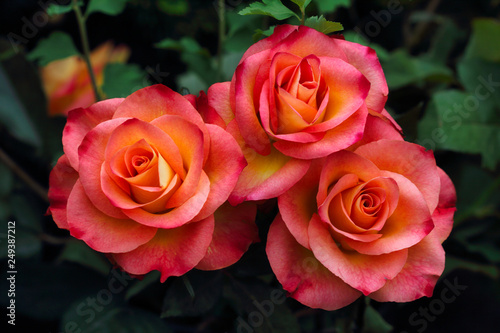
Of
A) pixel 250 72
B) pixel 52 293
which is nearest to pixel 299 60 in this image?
pixel 250 72

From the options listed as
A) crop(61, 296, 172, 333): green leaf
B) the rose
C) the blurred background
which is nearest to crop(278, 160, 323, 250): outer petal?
the rose

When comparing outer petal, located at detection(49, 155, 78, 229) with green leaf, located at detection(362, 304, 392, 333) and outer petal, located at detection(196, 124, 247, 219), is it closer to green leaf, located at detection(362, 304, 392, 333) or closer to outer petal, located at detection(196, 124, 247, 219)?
outer petal, located at detection(196, 124, 247, 219)

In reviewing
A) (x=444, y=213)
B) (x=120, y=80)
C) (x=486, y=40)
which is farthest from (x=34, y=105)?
(x=486, y=40)

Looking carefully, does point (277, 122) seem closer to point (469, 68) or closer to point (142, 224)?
point (142, 224)

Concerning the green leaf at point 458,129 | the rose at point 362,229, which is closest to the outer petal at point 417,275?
the rose at point 362,229

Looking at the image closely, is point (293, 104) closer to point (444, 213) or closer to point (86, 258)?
point (444, 213)

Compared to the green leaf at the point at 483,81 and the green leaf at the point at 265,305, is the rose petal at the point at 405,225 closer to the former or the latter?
the green leaf at the point at 265,305
